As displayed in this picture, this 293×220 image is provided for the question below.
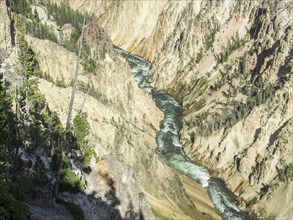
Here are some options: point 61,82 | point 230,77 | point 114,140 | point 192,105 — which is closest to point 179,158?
point 114,140

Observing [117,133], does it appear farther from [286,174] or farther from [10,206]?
[10,206]

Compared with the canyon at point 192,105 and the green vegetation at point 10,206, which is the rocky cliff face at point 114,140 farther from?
the green vegetation at point 10,206

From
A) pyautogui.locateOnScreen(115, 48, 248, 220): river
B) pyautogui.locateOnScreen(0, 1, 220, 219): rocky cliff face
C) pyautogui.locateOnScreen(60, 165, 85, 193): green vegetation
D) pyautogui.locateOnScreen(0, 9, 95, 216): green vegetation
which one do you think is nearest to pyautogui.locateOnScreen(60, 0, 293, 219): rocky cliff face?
pyautogui.locateOnScreen(115, 48, 248, 220): river

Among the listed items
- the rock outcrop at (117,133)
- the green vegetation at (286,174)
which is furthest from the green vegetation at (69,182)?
the green vegetation at (286,174)

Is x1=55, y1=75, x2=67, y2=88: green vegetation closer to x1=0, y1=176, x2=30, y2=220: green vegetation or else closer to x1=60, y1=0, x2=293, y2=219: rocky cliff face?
x1=60, y1=0, x2=293, y2=219: rocky cliff face

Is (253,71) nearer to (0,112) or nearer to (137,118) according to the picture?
(137,118)

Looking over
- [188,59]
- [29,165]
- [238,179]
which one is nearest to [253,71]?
[188,59]
